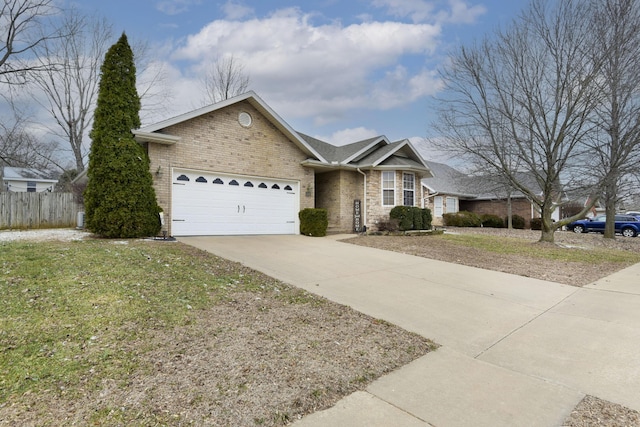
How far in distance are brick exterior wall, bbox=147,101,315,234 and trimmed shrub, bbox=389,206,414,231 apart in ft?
13.2

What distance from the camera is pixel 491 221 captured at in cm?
2747

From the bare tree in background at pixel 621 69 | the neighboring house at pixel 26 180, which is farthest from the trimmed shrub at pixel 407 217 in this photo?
the neighboring house at pixel 26 180

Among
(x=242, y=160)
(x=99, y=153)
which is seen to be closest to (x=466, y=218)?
(x=242, y=160)

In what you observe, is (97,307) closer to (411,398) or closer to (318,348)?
(318,348)

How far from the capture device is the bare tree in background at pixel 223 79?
25.3 meters

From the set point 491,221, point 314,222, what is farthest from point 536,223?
point 314,222

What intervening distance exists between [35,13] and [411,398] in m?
16.3

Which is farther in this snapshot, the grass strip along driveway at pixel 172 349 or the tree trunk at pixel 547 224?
the tree trunk at pixel 547 224

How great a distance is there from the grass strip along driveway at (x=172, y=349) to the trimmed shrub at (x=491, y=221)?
84.9ft

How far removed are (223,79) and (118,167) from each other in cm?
1835

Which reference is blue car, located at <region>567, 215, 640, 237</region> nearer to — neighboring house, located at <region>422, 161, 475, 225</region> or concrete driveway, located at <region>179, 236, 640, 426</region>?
neighboring house, located at <region>422, 161, 475, 225</region>

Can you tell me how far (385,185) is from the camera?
1606 centimetres

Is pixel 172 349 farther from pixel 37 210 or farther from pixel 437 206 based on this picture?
pixel 437 206

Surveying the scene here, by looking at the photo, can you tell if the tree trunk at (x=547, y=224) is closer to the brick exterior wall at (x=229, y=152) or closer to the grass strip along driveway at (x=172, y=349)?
the brick exterior wall at (x=229, y=152)
